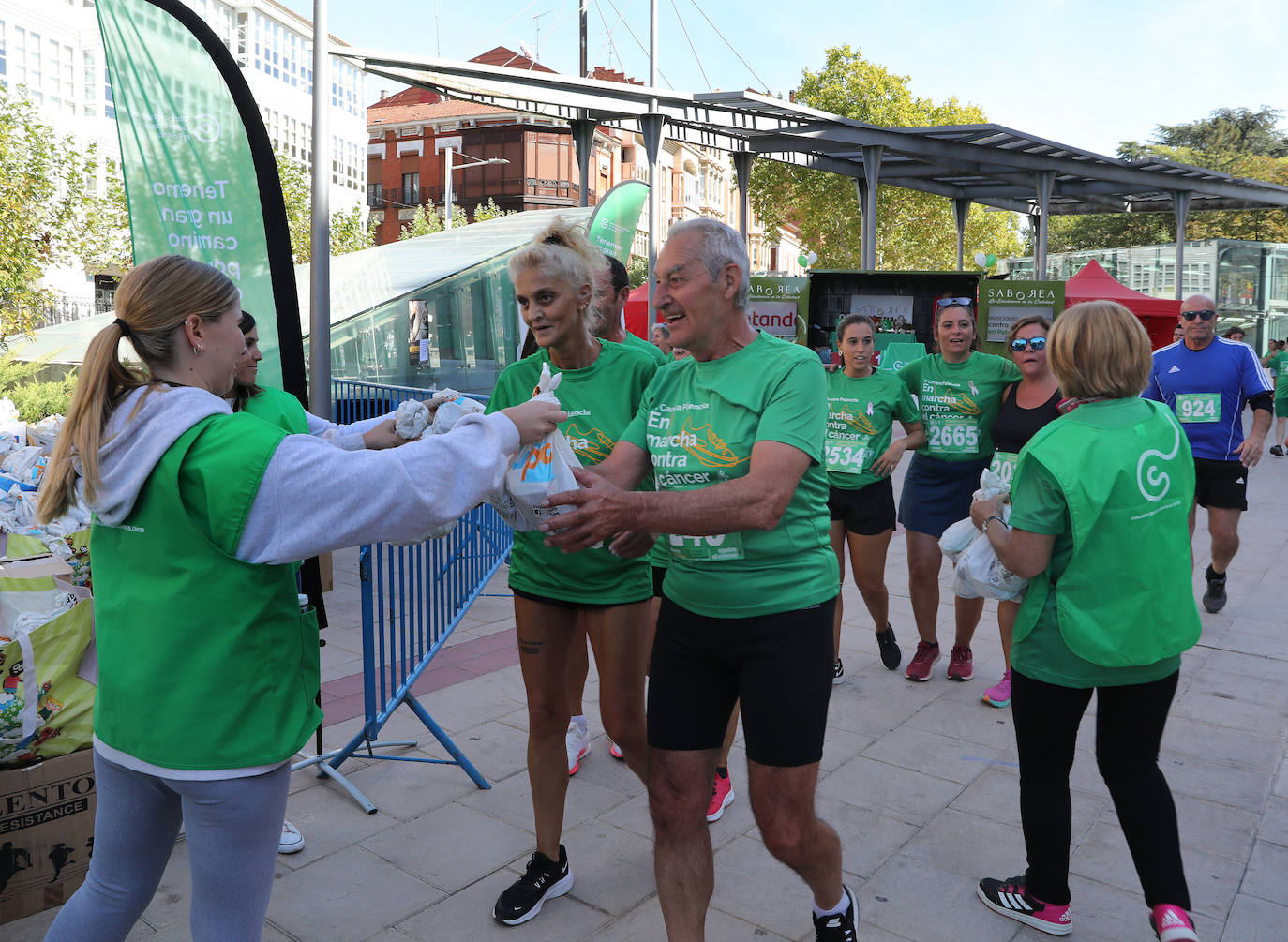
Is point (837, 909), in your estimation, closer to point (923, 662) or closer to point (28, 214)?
point (923, 662)

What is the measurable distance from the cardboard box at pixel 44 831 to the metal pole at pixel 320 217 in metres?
4.64

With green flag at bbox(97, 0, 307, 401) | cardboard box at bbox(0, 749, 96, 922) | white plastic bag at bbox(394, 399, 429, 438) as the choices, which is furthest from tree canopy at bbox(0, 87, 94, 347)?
white plastic bag at bbox(394, 399, 429, 438)

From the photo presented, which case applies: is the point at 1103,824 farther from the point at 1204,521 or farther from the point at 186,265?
the point at 1204,521

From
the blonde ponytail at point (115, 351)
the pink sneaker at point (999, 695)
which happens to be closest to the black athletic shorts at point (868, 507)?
the pink sneaker at point (999, 695)

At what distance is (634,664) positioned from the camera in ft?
10.3

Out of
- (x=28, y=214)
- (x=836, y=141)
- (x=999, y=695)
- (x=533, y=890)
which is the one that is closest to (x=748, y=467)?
(x=533, y=890)

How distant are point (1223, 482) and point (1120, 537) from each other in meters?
4.66

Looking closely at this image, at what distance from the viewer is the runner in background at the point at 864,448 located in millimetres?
5250

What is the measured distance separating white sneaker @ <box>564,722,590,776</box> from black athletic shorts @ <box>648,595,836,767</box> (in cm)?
172

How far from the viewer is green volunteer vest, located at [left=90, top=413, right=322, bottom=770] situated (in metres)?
1.76

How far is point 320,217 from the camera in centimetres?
704

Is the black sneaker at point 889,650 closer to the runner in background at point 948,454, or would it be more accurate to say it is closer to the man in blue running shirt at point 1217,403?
the runner in background at point 948,454

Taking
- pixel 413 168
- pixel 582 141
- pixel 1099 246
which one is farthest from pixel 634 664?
pixel 413 168

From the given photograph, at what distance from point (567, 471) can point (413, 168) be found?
73.6m
